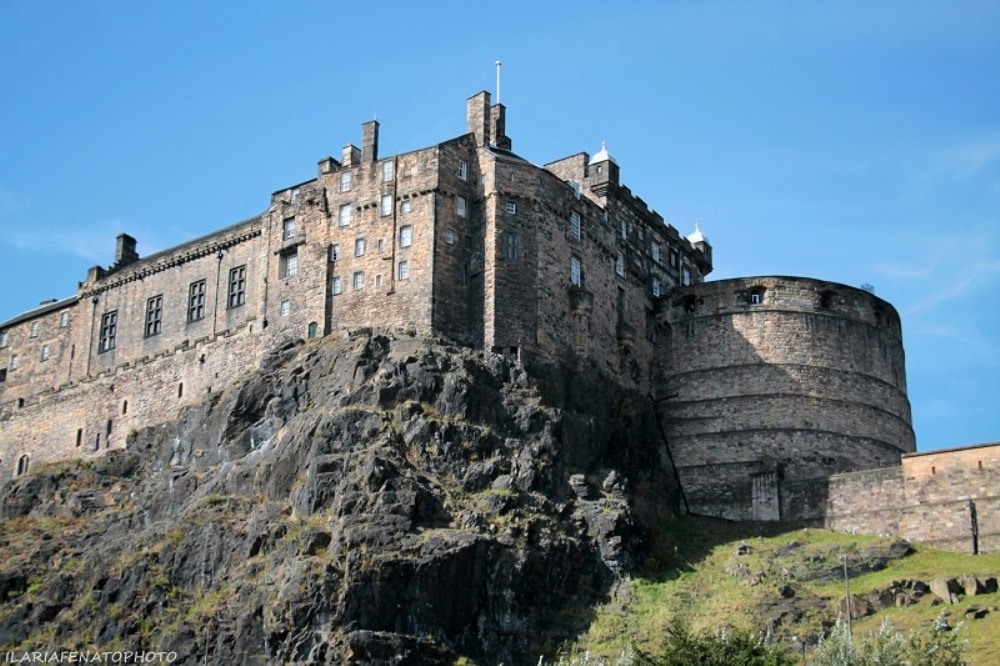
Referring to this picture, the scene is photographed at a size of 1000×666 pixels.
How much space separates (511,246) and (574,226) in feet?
15.3

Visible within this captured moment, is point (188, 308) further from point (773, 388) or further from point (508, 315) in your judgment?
point (773, 388)

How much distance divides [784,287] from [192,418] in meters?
30.8

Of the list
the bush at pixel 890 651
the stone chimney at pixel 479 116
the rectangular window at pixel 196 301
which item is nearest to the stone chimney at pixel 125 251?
the rectangular window at pixel 196 301

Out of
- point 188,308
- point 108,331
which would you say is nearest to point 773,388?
point 188,308

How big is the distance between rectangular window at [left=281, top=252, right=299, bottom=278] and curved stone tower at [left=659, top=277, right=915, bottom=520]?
1965 cm

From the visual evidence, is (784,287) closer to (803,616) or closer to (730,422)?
(730,422)

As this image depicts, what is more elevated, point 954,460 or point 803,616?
point 954,460

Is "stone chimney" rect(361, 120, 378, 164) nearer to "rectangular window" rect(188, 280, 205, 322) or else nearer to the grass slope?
"rectangular window" rect(188, 280, 205, 322)

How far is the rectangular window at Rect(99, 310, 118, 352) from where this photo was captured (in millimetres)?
85625

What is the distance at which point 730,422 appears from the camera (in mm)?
78188

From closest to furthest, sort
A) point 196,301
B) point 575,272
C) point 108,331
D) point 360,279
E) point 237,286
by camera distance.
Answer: point 360,279 < point 575,272 < point 237,286 < point 196,301 < point 108,331

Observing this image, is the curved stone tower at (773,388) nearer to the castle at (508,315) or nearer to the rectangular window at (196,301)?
the castle at (508,315)

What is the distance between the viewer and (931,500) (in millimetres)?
69062

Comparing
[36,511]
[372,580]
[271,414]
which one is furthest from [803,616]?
[36,511]
